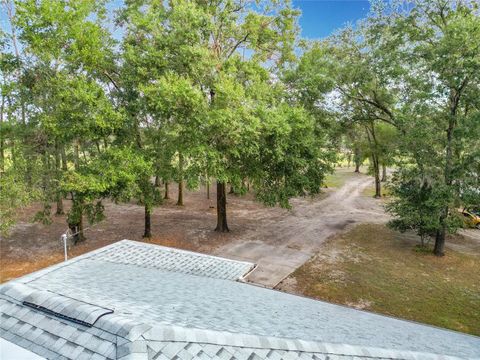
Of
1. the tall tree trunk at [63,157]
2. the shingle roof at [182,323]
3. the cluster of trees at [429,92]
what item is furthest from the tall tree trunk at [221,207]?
the shingle roof at [182,323]

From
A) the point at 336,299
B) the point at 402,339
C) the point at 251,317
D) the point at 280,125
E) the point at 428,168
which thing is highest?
the point at 280,125

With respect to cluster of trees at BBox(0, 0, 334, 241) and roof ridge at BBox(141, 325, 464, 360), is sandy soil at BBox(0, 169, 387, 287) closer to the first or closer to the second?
cluster of trees at BBox(0, 0, 334, 241)

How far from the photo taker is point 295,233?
68.7ft

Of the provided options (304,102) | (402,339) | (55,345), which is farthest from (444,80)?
(55,345)

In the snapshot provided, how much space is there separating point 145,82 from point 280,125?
21.8 ft

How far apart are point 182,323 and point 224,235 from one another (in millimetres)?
15576

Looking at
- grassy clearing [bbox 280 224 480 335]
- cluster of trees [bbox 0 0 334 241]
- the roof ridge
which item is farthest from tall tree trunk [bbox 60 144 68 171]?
the roof ridge

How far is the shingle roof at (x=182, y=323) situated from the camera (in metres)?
4.20

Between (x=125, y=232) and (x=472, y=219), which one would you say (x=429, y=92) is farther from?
(x=125, y=232)

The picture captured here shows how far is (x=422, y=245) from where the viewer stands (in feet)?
60.4

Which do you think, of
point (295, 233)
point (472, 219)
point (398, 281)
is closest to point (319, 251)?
point (295, 233)

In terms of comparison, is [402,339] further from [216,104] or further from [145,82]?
[145,82]

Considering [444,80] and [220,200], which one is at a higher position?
[444,80]

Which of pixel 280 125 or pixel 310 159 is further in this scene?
pixel 310 159
